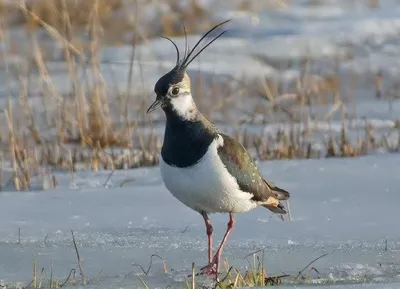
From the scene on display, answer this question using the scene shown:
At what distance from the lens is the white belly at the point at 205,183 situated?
4242 mm

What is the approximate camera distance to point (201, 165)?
4262 millimetres

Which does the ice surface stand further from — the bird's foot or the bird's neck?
the bird's neck

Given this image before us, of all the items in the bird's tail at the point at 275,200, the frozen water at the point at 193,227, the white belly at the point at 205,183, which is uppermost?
the white belly at the point at 205,183

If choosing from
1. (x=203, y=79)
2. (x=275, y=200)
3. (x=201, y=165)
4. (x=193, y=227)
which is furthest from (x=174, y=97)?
(x=203, y=79)

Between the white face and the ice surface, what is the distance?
597 millimetres

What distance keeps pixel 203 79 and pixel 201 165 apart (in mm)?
5904

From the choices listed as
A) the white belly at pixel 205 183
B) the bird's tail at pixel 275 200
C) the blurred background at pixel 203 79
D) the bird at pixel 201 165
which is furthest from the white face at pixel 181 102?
the blurred background at pixel 203 79

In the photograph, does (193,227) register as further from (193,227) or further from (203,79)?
(203,79)

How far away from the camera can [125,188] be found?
5926 mm

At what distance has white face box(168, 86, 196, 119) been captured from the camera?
14.7ft

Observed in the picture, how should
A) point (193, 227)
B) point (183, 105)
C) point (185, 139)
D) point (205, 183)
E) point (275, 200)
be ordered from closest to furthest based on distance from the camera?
point (205, 183), point (185, 139), point (183, 105), point (275, 200), point (193, 227)

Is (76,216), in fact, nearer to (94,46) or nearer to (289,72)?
(94,46)

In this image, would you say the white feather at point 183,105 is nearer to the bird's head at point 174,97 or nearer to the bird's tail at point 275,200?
the bird's head at point 174,97

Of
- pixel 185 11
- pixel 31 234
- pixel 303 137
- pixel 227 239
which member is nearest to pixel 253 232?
pixel 227 239
